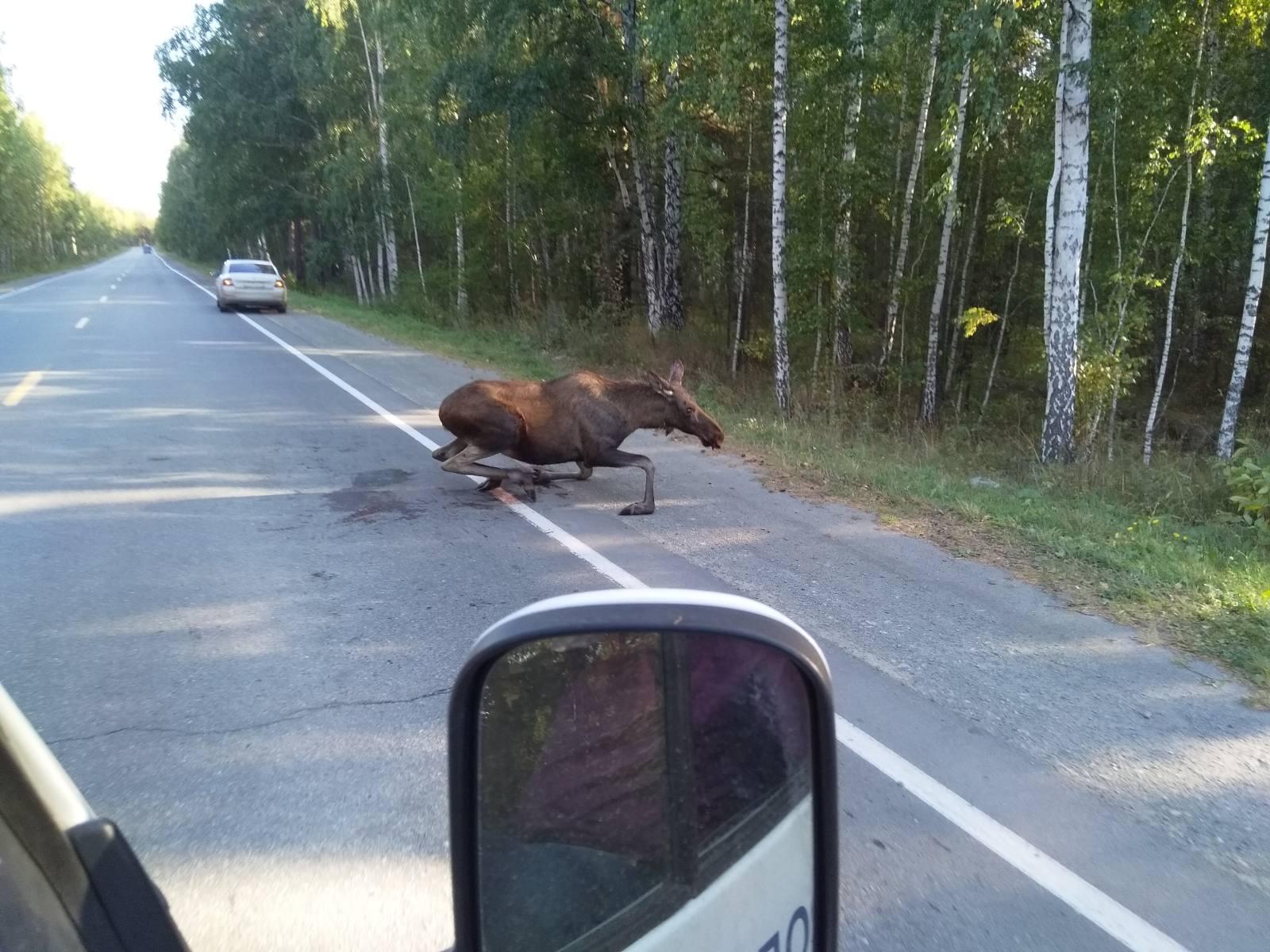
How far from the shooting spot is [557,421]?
8.55 meters

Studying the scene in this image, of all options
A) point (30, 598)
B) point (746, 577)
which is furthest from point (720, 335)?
point (30, 598)

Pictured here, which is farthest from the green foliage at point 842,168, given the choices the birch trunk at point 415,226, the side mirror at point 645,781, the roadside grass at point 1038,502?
the side mirror at point 645,781

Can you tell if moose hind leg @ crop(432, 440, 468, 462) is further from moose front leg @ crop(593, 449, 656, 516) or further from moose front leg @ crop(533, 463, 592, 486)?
moose front leg @ crop(593, 449, 656, 516)

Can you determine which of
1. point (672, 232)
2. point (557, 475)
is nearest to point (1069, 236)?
point (557, 475)

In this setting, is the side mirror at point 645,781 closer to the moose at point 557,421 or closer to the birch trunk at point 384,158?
the moose at point 557,421

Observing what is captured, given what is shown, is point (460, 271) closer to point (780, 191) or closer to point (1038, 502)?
point (780, 191)

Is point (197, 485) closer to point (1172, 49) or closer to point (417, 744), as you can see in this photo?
point (417, 744)

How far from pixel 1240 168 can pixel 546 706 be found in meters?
20.0

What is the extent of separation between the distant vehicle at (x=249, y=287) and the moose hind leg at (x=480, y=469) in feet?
71.6

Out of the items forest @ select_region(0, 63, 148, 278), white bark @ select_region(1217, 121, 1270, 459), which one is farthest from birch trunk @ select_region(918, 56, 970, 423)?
forest @ select_region(0, 63, 148, 278)

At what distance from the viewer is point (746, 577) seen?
646 cm

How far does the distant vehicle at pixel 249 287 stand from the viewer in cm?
2761

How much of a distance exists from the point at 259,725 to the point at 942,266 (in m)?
14.4

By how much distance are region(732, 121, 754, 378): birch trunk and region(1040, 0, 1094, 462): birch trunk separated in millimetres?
7801
